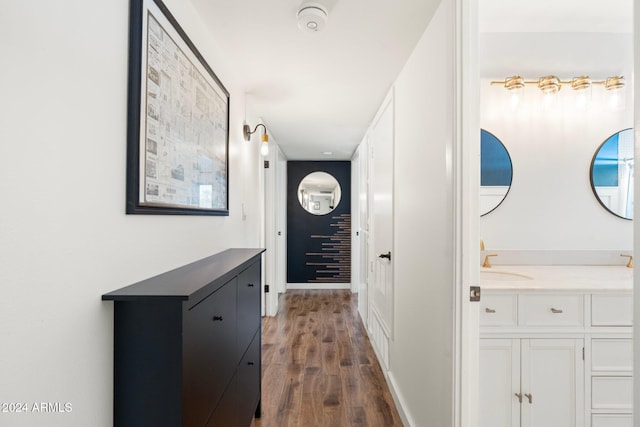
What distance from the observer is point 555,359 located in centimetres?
155

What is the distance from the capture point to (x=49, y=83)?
0.71 m

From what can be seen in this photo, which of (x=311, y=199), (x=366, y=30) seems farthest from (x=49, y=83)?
(x=311, y=199)

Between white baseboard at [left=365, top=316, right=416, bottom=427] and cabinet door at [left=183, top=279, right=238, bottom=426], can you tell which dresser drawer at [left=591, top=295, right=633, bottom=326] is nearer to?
white baseboard at [left=365, top=316, right=416, bottom=427]

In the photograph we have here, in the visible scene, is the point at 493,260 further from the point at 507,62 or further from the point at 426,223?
the point at 507,62

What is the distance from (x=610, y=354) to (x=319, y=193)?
4.40 meters

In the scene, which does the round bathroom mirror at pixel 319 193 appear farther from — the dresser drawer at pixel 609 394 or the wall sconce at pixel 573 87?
the dresser drawer at pixel 609 394

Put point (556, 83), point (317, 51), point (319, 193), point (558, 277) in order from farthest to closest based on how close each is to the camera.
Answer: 1. point (319, 193)
2. point (556, 83)
3. point (317, 51)
4. point (558, 277)

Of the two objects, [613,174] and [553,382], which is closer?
[553,382]

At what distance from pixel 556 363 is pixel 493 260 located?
0.73 meters

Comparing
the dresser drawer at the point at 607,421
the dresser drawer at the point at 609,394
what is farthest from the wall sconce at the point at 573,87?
the dresser drawer at the point at 607,421

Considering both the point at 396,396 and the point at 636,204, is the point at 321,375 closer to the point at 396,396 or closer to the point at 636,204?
the point at 396,396

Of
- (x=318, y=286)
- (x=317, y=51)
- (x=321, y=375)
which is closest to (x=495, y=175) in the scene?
(x=317, y=51)

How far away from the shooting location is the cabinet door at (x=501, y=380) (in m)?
1.55

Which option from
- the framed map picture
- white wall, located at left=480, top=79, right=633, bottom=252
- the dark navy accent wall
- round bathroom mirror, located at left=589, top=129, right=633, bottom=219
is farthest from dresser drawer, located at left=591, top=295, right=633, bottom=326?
the dark navy accent wall
